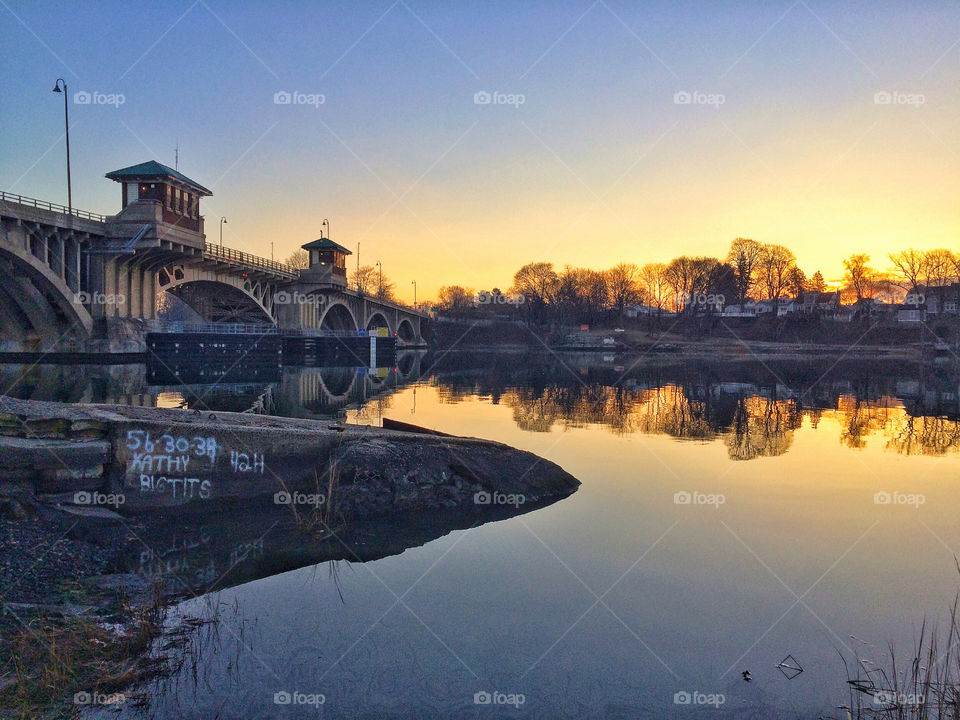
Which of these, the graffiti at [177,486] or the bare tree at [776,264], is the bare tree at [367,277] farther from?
the graffiti at [177,486]

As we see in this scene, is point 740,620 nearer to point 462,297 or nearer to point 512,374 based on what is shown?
point 512,374

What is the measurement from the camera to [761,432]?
24.8m

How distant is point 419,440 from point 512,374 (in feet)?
154

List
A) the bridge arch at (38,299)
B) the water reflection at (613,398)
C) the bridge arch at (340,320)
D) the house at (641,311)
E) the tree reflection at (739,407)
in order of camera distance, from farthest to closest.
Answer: the house at (641,311) → the bridge arch at (340,320) → the bridge arch at (38,299) → the water reflection at (613,398) → the tree reflection at (739,407)

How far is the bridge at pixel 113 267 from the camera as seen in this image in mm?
44781

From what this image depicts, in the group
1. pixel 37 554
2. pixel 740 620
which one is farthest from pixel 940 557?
pixel 37 554

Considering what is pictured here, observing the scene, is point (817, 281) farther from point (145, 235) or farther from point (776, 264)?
point (145, 235)

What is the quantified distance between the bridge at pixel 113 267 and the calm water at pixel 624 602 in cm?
4119

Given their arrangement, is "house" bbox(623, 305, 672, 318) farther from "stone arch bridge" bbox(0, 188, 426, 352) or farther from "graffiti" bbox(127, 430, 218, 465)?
"graffiti" bbox(127, 430, 218, 465)

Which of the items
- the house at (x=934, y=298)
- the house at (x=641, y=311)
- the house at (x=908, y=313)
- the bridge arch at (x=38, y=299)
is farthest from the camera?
the house at (x=641, y=311)

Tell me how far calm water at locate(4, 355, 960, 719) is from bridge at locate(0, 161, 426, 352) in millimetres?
41192

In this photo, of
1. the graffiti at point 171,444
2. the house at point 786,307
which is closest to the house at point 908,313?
the house at point 786,307

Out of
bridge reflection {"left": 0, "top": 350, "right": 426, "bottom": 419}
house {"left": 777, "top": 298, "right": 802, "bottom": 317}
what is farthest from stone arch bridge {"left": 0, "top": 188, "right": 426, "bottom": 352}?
house {"left": 777, "top": 298, "right": 802, "bottom": 317}

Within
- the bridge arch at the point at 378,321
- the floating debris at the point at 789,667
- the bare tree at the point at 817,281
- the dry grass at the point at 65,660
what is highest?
the bare tree at the point at 817,281
